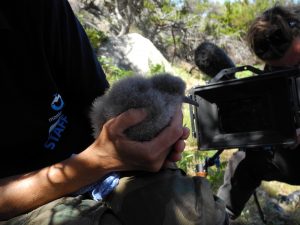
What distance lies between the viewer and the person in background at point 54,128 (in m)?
1.00

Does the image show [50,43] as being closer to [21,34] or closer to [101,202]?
[21,34]

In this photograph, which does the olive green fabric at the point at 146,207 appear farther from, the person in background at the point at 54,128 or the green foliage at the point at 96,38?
the green foliage at the point at 96,38

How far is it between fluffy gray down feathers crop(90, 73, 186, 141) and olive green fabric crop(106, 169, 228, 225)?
19 centimetres

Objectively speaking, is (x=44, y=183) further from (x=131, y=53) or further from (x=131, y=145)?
(x=131, y=53)

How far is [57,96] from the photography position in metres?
1.25

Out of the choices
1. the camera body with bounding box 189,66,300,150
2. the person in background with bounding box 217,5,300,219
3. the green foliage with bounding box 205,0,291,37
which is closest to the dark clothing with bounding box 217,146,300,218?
the person in background with bounding box 217,5,300,219

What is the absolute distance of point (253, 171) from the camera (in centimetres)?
239

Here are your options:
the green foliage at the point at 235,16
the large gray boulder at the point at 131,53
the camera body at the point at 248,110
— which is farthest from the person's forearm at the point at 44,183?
the green foliage at the point at 235,16

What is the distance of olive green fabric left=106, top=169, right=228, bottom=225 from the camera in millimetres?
1040

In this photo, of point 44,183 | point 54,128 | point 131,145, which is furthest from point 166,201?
point 54,128

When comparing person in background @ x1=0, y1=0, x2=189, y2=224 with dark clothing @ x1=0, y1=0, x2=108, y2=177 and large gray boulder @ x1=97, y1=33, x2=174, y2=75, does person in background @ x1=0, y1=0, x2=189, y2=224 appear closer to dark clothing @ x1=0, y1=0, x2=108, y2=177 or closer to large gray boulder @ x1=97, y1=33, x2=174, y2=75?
dark clothing @ x1=0, y1=0, x2=108, y2=177

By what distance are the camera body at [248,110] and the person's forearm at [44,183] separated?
33.9 inches

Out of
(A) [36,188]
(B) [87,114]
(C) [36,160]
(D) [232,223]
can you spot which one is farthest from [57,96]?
(D) [232,223]

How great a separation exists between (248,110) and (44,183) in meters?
1.13
